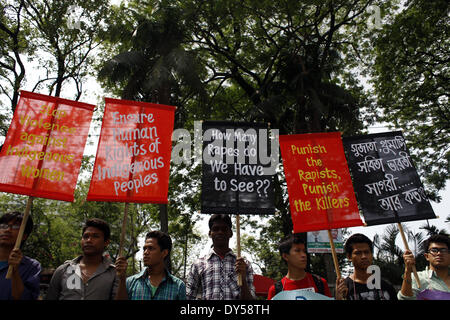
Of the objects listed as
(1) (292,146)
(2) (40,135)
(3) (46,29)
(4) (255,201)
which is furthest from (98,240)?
(3) (46,29)

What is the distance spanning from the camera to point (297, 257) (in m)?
3.85

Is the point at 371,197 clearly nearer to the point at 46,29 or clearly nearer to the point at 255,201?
the point at 255,201

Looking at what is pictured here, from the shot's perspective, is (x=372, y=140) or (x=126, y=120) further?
(x=372, y=140)

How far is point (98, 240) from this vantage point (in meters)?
3.69

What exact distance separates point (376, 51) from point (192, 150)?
864cm

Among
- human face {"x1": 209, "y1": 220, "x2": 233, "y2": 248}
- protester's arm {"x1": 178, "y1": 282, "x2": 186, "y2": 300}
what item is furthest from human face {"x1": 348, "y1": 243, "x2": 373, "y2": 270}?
protester's arm {"x1": 178, "y1": 282, "x2": 186, "y2": 300}

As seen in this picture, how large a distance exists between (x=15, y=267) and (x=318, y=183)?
3.72 meters

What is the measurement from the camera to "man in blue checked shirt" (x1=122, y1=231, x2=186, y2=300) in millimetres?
3551

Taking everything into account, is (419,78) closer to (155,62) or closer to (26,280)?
(155,62)

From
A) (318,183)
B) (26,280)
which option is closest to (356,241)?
(318,183)

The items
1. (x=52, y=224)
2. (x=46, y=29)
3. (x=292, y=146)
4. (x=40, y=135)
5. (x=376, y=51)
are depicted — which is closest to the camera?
(x=40, y=135)
